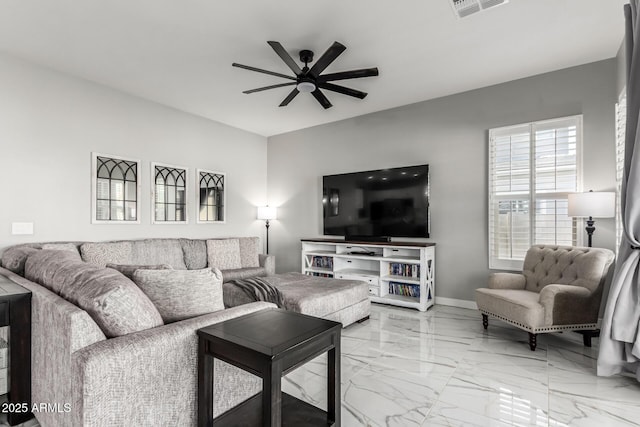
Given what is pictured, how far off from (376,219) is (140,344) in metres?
3.75

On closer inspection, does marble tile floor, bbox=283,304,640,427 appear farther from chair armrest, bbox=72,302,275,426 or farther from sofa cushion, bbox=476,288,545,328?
chair armrest, bbox=72,302,275,426

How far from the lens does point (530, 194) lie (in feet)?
12.1

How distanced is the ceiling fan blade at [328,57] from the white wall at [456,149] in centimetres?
210

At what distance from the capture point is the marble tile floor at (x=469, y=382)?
6.06 feet

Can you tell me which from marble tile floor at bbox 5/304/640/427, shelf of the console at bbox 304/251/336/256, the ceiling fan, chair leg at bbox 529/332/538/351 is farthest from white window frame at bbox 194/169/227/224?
chair leg at bbox 529/332/538/351

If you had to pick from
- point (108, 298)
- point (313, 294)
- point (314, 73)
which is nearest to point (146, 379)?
point (108, 298)

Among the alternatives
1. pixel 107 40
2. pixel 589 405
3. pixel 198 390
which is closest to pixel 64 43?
pixel 107 40

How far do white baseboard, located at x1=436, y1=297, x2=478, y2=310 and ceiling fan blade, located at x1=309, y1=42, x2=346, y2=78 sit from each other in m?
3.16

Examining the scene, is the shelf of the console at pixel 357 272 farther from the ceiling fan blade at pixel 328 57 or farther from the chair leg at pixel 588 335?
the ceiling fan blade at pixel 328 57

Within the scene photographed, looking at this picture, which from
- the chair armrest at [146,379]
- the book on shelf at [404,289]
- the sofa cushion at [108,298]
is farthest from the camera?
the book on shelf at [404,289]

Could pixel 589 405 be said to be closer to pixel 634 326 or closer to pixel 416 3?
pixel 634 326

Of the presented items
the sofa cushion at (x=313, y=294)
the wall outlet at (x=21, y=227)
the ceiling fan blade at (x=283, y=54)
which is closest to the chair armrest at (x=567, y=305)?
the sofa cushion at (x=313, y=294)

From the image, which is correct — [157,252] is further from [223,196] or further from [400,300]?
[400,300]

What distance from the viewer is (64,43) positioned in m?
2.99
